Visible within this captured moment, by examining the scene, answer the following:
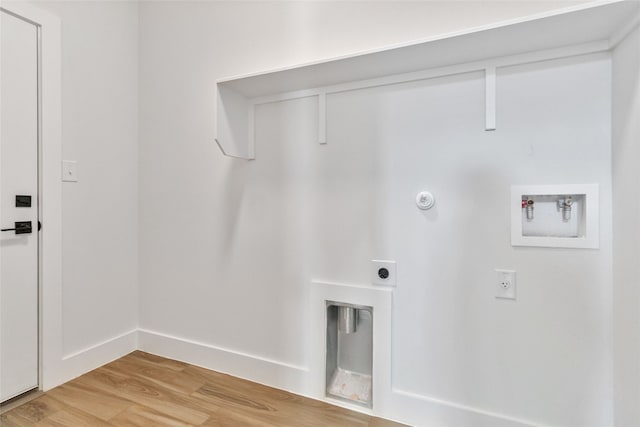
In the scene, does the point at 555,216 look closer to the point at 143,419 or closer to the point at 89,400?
the point at 143,419

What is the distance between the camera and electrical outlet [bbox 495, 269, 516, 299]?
1.36 metres

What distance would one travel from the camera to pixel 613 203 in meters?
1.22

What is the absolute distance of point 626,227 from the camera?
3.72 ft

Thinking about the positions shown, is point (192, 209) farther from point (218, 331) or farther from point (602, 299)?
point (602, 299)

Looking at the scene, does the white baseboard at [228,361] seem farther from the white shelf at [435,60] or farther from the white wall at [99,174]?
the white shelf at [435,60]

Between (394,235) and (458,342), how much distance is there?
548 millimetres

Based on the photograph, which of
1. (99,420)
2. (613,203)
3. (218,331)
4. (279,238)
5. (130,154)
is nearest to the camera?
(613,203)

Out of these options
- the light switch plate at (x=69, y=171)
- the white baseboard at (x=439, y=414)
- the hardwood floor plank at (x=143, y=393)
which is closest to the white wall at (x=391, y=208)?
the white baseboard at (x=439, y=414)

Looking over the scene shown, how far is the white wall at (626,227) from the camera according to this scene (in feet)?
3.54

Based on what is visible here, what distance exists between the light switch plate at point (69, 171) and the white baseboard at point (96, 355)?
1020mm

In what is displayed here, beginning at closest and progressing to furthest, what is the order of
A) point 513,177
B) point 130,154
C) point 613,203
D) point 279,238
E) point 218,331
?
point 613,203
point 513,177
point 279,238
point 218,331
point 130,154

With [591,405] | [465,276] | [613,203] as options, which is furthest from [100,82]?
[591,405]

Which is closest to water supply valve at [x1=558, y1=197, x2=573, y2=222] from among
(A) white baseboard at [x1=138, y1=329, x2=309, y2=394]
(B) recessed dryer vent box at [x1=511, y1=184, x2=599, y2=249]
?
(B) recessed dryer vent box at [x1=511, y1=184, x2=599, y2=249]

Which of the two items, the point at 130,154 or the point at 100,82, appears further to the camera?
the point at 130,154
